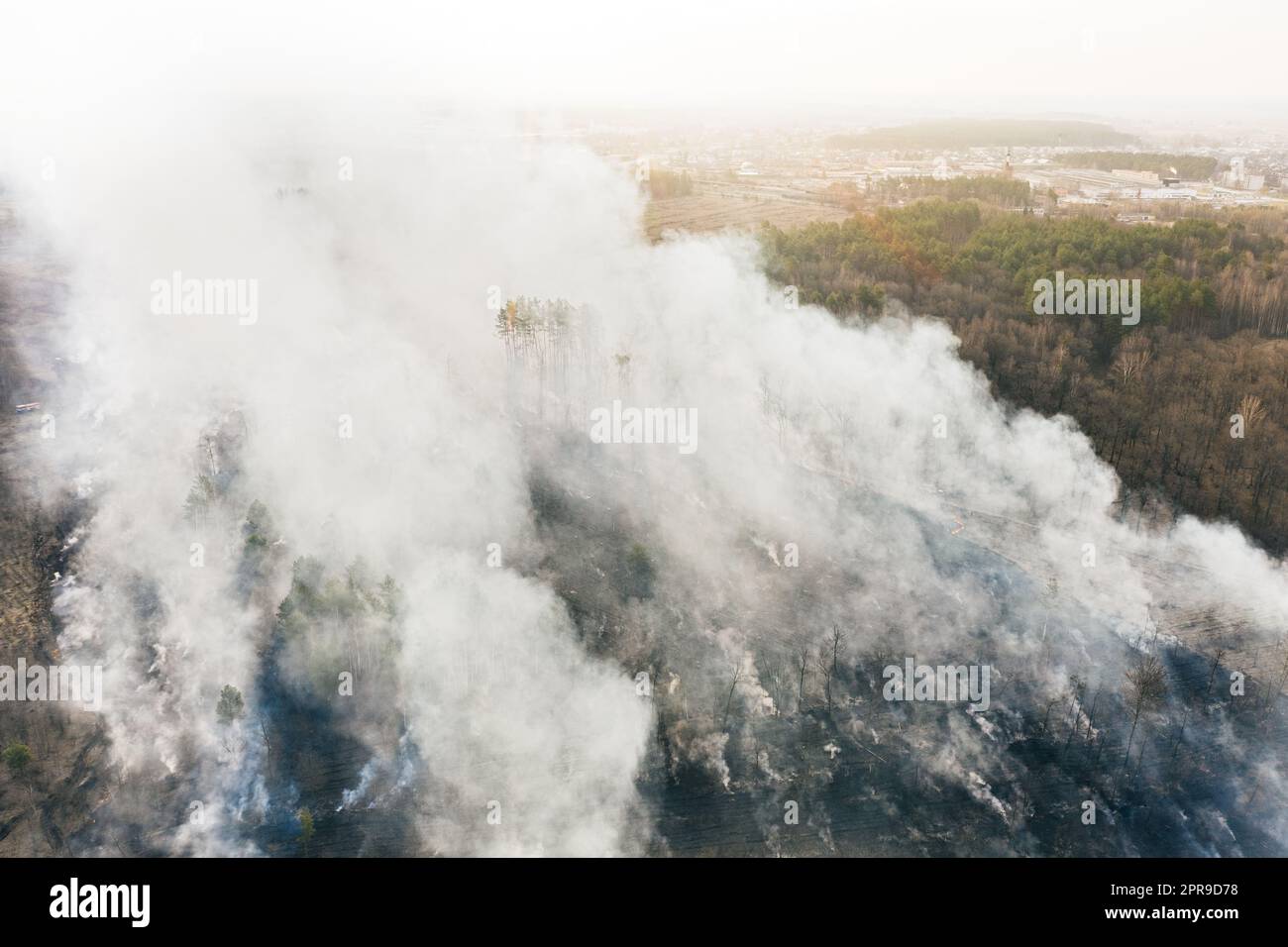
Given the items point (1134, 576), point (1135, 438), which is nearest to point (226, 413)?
point (1134, 576)

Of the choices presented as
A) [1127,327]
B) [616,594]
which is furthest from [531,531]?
[1127,327]

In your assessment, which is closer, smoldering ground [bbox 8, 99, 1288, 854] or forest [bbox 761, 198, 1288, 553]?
smoldering ground [bbox 8, 99, 1288, 854]

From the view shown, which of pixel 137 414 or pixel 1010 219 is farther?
pixel 1010 219

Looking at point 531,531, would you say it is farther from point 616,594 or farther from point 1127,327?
point 1127,327

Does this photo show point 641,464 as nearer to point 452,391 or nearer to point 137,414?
point 452,391
